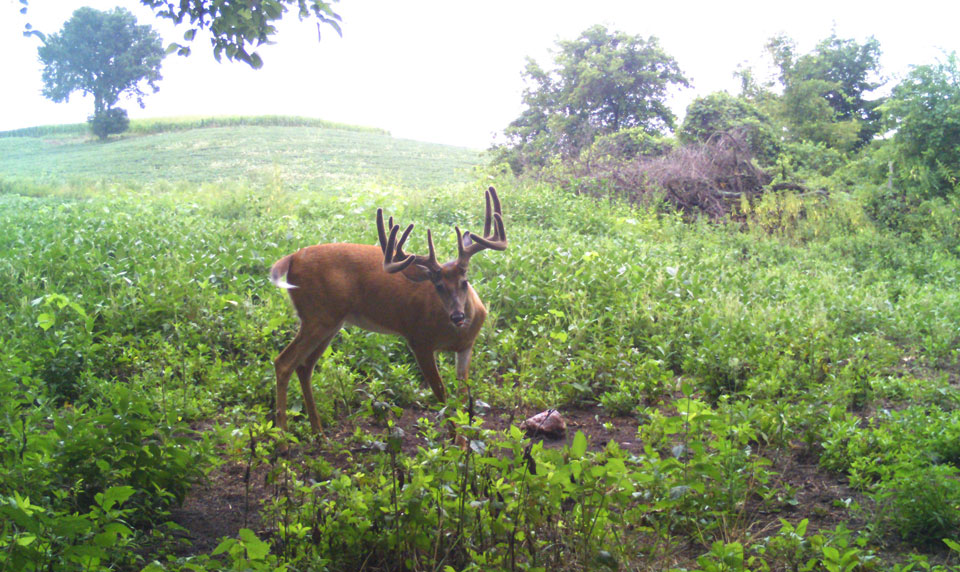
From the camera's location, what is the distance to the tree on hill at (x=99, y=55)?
7891 millimetres

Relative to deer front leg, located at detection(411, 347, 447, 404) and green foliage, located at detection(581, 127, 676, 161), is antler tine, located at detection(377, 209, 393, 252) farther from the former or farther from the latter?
green foliage, located at detection(581, 127, 676, 161)

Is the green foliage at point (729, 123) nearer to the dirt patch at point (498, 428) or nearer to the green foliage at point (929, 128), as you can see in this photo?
the green foliage at point (929, 128)

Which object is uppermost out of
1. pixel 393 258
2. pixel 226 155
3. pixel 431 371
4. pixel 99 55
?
pixel 99 55

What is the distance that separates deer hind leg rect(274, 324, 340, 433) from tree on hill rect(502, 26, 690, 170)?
15638 millimetres

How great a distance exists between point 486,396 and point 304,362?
3.99ft

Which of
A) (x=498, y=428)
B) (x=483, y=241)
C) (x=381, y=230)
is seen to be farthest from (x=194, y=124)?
(x=498, y=428)

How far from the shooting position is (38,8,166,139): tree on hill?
7891mm

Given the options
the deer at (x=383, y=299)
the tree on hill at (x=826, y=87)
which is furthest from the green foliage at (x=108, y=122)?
the tree on hill at (x=826, y=87)

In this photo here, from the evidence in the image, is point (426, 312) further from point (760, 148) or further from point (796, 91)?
point (796, 91)

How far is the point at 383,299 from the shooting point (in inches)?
193

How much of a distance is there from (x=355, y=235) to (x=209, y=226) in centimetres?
201

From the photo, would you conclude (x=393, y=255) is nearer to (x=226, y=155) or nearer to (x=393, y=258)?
(x=393, y=258)

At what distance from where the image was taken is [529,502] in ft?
8.43

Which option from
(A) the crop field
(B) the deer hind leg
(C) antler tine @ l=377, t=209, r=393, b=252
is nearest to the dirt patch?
(A) the crop field
